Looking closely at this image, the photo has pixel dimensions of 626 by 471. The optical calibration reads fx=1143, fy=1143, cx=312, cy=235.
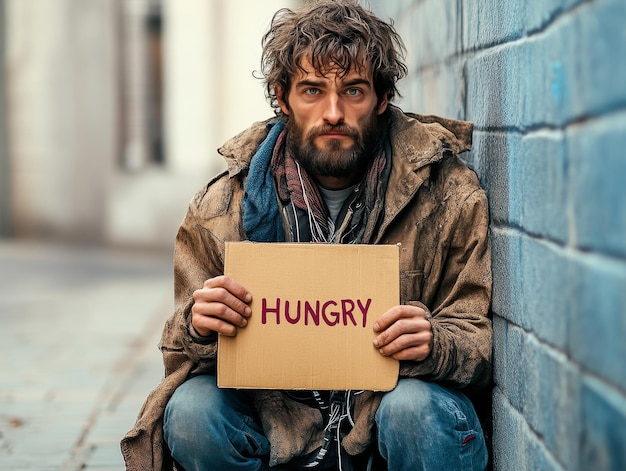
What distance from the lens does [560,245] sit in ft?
8.02

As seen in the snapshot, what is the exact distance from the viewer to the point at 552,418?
2.55 meters

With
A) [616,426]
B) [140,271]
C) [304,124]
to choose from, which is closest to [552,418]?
[616,426]

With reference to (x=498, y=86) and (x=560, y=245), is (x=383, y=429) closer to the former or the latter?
(x=560, y=245)

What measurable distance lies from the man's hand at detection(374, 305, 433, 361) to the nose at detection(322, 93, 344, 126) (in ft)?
2.10

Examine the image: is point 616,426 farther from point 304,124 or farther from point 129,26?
point 129,26

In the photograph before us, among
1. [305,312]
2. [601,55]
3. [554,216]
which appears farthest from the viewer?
[305,312]

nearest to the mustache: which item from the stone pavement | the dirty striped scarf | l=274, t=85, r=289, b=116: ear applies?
the dirty striped scarf

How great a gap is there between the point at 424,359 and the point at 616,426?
3.54 feet

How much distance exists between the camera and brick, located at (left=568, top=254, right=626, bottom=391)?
1.97 metres

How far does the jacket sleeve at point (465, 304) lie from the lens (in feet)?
10.2

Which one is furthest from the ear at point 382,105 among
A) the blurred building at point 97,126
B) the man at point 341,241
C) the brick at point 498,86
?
the blurred building at point 97,126

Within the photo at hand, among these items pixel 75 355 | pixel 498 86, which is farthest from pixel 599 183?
pixel 75 355

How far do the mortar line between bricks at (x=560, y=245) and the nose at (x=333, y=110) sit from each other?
547 mm

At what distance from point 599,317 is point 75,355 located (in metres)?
4.69
